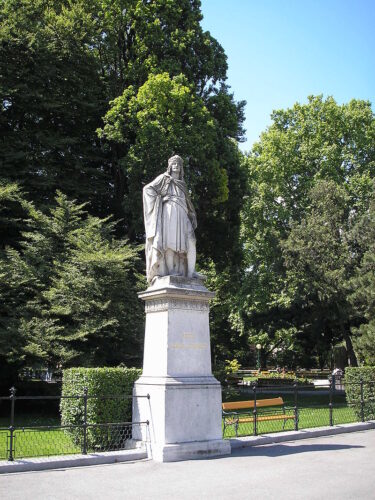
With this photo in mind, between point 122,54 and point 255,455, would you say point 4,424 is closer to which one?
point 255,455

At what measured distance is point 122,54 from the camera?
28719 millimetres

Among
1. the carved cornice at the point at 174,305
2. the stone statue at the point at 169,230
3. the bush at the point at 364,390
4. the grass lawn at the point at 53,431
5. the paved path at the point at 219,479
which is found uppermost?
the stone statue at the point at 169,230

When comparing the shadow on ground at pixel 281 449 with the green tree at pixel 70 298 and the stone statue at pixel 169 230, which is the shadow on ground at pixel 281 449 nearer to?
the stone statue at pixel 169 230

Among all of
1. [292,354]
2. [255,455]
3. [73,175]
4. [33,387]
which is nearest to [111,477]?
[255,455]

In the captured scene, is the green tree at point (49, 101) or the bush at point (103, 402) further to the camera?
the green tree at point (49, 101)

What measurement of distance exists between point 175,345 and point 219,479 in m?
2.92

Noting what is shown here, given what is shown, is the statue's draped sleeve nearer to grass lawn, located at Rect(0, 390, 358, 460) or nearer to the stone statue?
the stone statue

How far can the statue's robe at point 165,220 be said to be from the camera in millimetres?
11445

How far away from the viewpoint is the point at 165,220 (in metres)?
11.6

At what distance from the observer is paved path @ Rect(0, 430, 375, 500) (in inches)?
295

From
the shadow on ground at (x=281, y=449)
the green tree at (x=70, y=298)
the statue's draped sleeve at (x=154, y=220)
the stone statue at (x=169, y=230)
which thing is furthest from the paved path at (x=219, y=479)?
the green tree at (x=70, y=298)

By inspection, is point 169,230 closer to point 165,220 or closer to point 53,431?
point 165,220

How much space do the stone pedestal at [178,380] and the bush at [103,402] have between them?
1.05 metres

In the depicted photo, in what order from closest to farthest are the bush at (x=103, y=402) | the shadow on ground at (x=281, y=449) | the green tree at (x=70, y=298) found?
the shadow on ground at (x=281, y=449)
the bush at (x=103, y=402)
the green tree at (x=70, y=298)
